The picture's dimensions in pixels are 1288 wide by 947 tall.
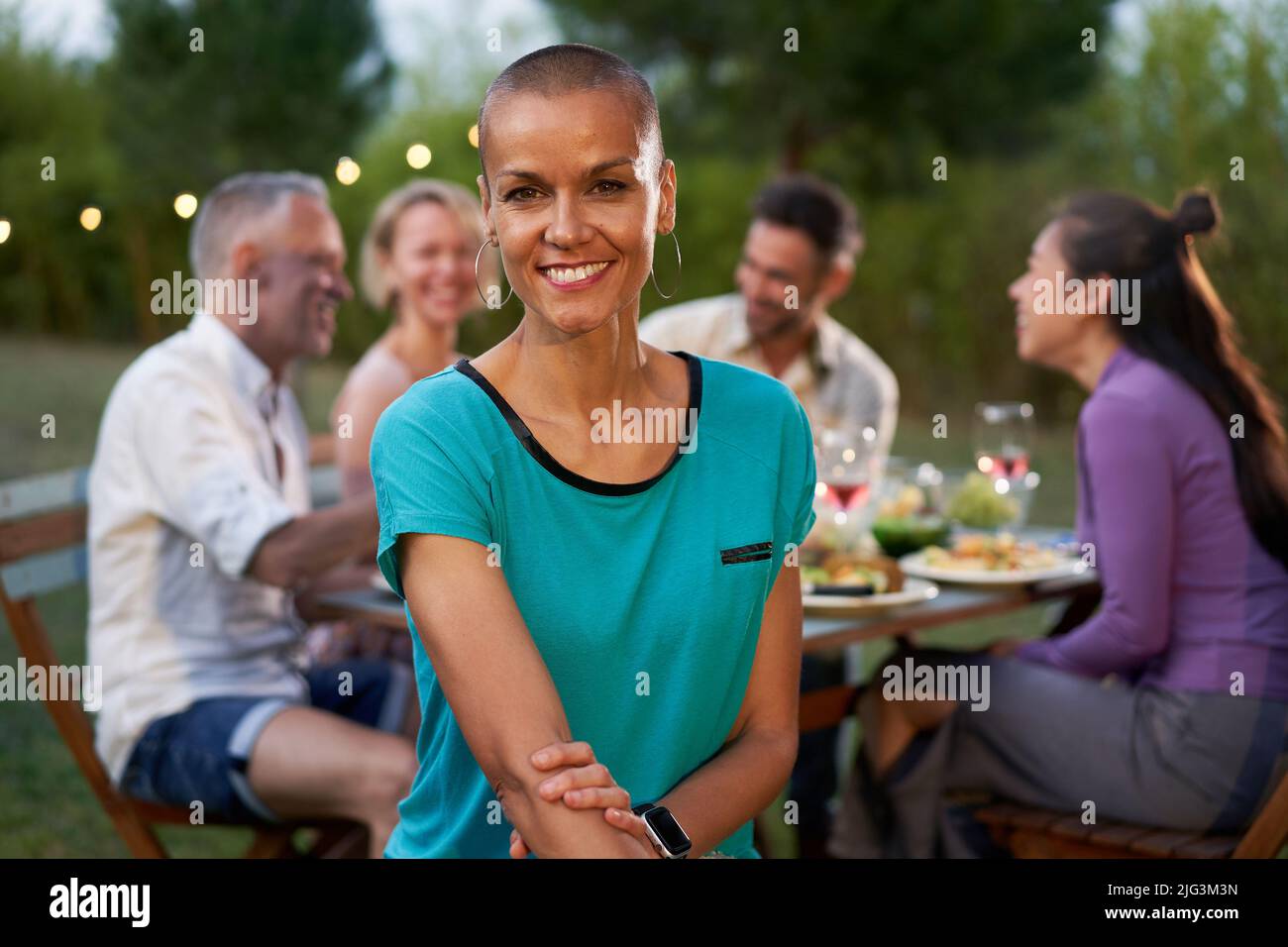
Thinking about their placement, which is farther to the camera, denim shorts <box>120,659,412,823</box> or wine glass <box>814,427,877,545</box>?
wine glass <box>814,427,877,545</box>

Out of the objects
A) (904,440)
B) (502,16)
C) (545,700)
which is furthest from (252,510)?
(502,16)

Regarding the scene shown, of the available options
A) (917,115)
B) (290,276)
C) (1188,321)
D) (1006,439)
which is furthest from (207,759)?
(917,115)

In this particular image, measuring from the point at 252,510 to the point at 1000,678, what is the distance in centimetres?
167

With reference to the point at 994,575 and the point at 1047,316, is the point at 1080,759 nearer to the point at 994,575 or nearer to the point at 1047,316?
the point at 994,575

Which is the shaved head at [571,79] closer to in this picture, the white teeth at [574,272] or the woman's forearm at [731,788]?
the white teeth at [574,272]

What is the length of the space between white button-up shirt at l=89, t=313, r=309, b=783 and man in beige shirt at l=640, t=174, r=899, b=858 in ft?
5.96

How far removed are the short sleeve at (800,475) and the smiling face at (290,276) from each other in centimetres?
183

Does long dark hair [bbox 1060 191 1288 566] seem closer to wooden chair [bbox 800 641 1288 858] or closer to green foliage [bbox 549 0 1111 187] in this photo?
wooden chair [bbox 800 641 1288 858]

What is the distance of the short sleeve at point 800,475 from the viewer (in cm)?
206

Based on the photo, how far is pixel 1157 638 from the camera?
310 cm

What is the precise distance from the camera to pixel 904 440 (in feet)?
41.6

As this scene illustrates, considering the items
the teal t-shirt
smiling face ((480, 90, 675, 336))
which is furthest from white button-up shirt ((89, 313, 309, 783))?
smiling face ((480, 90, 675, 336))

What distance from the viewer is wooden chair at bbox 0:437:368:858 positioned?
303cm

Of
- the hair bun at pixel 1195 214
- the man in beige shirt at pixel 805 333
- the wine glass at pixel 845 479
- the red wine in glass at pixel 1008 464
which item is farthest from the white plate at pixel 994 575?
the man in beige shirt at pixel 805 333
